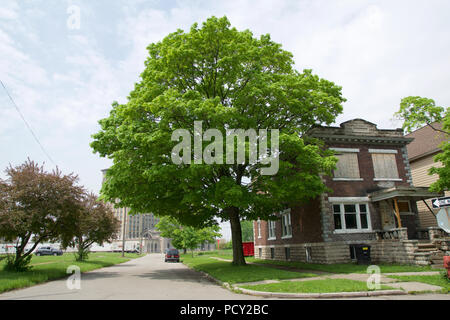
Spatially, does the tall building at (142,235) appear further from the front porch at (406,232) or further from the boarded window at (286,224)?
the front porch at (406,232)

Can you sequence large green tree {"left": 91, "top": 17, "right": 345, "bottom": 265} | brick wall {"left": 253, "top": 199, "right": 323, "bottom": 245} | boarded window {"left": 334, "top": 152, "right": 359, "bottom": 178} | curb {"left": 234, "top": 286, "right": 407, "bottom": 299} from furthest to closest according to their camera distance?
boarded window {"left": 334, "top": 152, "right": 359, "bottom": 178}, brick wall {"left": 253, "top": 199, "right": 323, "bottom": 245}, large green tree {"left": 91, "top": 17, "right": 345, "bottom": 265}, curb {"left": 234, "top": 286, "right": 407, "bottom": 299}

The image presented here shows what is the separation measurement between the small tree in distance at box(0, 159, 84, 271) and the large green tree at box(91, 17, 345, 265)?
2.76 metres

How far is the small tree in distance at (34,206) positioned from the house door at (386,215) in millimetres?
19975

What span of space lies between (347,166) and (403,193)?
13.5ft

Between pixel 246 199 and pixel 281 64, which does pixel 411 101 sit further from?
pixel 246 199

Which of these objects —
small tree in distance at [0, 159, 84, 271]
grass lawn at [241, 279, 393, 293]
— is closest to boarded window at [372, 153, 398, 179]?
grass lawn at [241, 279, 393, 293]

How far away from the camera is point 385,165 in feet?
79.0

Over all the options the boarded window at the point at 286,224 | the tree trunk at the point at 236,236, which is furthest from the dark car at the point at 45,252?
the tree trunk at the point at 236,236

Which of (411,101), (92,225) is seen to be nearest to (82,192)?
(92,225)

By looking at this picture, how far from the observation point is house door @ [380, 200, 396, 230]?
22.4m

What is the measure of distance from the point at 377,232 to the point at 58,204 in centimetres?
2022

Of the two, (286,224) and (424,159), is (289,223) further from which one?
→ (424,159)

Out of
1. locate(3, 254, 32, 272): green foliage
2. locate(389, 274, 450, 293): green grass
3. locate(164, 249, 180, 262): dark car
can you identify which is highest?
locate(3, 254, 32, 272): green foliage

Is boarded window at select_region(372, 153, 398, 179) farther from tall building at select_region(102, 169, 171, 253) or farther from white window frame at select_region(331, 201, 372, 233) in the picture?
tall building at select_region(102, 169, 171, 253)
